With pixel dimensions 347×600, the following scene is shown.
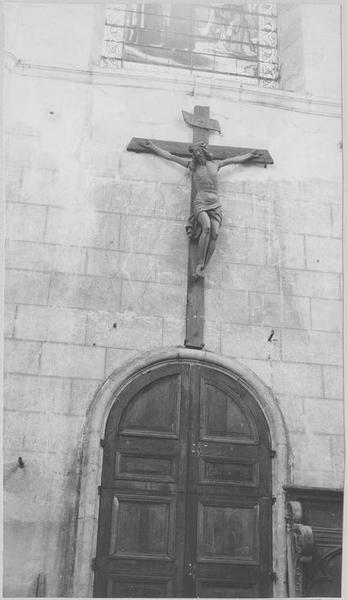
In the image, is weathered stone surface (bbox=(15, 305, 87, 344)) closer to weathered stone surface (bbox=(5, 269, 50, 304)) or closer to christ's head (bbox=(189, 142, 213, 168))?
weathered stone surface (bbox=(5, 269, 50, 304))

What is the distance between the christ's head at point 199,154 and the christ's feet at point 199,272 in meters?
1.20

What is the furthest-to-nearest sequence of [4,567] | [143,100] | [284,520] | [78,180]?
[143,100] < [78,180] < [284,520] < [4,567]

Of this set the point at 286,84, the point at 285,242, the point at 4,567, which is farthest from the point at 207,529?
the point at 286,84

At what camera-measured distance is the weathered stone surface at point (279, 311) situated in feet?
22.8

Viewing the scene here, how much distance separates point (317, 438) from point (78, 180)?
3608mm

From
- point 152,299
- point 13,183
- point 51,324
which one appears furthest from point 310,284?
point 13,183

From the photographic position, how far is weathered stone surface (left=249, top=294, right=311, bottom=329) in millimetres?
6941

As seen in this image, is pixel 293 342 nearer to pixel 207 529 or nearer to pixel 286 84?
pixel 207 529

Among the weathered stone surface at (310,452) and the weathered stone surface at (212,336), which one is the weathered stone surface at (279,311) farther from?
the weathered stone surface at (310,452)

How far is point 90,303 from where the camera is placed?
6.73 m

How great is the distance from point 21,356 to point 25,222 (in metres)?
1.42

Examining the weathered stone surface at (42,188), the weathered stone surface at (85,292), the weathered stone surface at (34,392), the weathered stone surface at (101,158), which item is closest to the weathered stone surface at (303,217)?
the weathered stone surface at (101,158)

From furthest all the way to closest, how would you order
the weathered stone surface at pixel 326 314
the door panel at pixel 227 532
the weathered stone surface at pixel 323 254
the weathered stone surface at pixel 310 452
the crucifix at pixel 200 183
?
the weathered stone surface at pixel 323 254, the weathered stone surface at pixel 326 314, the crucifix at pixel 200 183, the weathered stone surface at pixel 310 452, the door panel at pixel 227 532

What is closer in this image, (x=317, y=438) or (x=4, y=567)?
(x=4, y=567)
